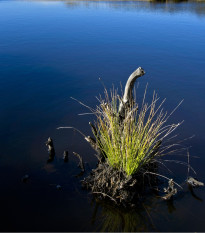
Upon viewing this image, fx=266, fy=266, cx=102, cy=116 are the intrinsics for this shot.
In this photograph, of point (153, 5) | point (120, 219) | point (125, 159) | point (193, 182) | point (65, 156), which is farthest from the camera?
point (153, 5)

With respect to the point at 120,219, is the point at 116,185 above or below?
above

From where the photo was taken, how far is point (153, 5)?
27.9 m

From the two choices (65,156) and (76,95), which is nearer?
(65,156)

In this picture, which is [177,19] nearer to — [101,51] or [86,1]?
[101,51]

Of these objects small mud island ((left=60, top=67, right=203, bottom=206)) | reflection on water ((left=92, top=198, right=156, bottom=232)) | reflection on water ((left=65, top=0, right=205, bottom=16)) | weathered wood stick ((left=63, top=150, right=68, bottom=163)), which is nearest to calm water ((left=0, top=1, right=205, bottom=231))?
reflection on water ((left=92, top=198, right=156, bottom=232))

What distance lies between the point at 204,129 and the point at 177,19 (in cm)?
1701

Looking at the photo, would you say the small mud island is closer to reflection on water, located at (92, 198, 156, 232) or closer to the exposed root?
the exposed root

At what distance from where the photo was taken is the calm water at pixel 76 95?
4590 millimetres

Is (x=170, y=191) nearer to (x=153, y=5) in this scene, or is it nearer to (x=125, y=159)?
(x=125, y=159)

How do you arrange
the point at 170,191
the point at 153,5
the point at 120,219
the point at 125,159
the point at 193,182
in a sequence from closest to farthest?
the point at 120,219 < the point at 125,159 < the point at 170,191 < the point at 193,182 < the point at 153,5

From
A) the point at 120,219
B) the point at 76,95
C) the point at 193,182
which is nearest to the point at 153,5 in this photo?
the point at 76,95

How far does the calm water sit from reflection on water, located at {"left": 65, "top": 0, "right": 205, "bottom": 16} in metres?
2.40

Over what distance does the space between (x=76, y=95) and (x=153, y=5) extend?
22434 mm

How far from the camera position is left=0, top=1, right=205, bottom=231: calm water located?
4590mm
